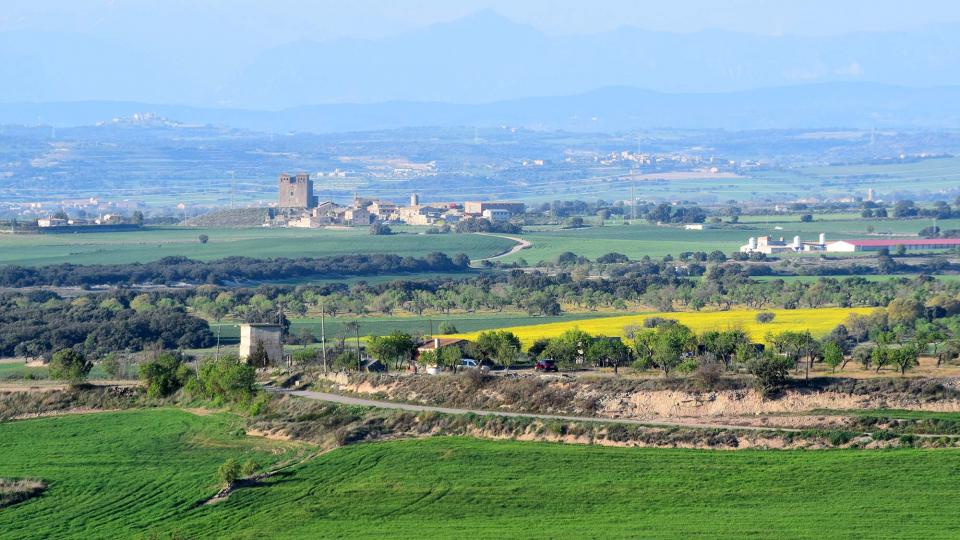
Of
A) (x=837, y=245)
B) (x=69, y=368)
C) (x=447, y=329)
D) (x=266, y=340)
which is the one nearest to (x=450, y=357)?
(x=266, y=340)

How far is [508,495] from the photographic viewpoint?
3638 centimetres

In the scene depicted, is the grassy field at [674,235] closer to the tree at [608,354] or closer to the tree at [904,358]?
the tree at [608,354]

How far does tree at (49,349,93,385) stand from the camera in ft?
172

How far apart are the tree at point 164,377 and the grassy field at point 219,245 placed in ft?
214

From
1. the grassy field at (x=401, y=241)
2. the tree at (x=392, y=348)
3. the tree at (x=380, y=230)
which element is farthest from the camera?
the tree at (x=380, y=230)

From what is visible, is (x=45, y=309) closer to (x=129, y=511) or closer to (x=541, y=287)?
(x=541, y=287)

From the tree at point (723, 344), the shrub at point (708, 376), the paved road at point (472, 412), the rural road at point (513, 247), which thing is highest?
the shrub at point (708, 376)

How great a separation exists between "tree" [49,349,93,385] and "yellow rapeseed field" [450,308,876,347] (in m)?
13.5

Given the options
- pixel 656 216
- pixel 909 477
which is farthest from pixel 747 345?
pixel 656 216

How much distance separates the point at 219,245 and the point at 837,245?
41.8m

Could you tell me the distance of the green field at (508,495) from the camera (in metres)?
33.7

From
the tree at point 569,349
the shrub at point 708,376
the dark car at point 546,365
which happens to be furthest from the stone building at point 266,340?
the shrub at point 708,376

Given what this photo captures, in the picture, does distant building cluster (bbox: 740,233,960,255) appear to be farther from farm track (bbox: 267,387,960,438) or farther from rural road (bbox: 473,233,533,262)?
farm track (bbox: 267,387,960,438)

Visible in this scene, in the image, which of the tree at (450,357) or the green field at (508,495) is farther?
the tree at (450,357)
